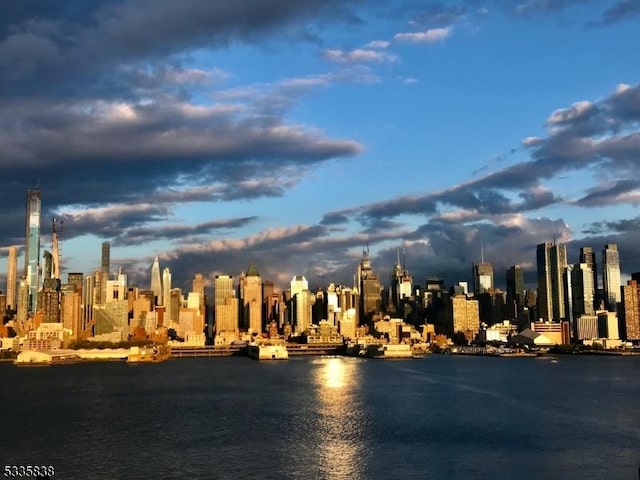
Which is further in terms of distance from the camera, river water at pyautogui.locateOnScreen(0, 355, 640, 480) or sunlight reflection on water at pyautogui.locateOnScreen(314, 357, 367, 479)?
sunlight reflection on water at pyautogui.locateOnScreen(314, 357, 367, 479)

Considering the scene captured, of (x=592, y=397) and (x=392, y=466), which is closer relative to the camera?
(x=392, y=466)

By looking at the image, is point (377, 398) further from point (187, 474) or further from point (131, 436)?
point (187, 474)

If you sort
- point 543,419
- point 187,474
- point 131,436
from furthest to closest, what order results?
point 543,419 → point 131,436 → point 187,474

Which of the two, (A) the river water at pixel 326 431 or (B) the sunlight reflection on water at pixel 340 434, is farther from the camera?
(B) the sunlight reflection on water at pixel 340 434

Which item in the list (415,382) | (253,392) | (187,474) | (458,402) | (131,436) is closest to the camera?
(187,474)

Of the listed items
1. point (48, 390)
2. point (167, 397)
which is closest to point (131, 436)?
point (167, 397)

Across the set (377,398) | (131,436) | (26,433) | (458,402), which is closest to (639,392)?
(458,402)

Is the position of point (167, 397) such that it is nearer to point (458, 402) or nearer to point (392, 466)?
point (458, 402)

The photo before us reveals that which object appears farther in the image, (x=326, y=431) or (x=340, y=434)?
(x=326, y=431)
